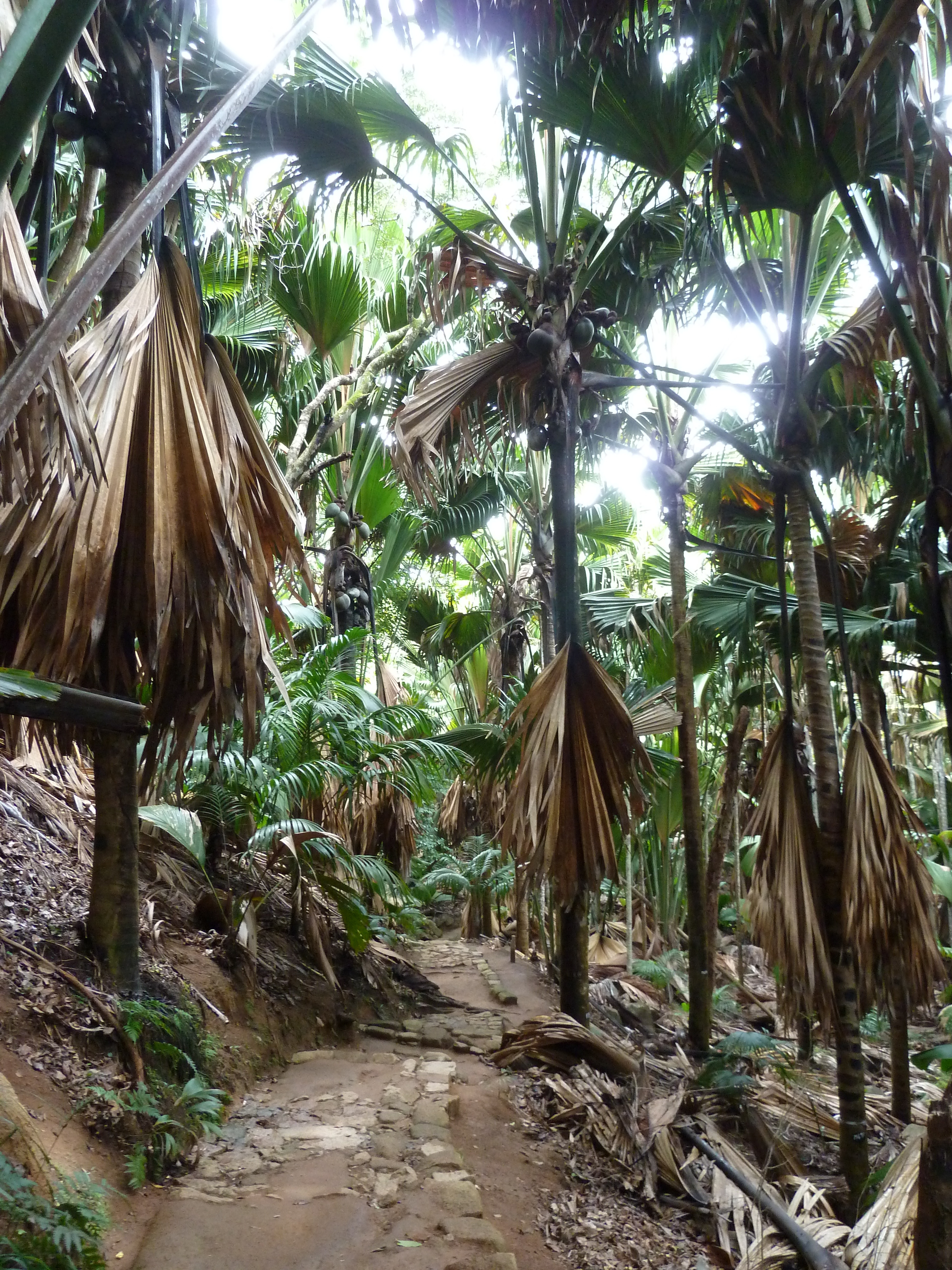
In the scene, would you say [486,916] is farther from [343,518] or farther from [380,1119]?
[380,1119]

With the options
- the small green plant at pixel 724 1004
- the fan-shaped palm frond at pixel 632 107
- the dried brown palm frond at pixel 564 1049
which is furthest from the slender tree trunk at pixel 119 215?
the small green plant at pixel 724 1004

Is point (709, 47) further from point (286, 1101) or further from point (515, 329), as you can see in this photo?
point (286, 1101)

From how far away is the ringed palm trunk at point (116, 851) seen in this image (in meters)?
3.26

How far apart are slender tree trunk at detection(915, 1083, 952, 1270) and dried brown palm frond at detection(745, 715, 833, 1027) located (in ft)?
6.38

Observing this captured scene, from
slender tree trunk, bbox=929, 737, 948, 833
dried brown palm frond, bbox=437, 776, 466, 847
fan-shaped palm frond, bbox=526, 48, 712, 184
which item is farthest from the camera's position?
slender tree trunk, bbox=929, 737, 948, 833

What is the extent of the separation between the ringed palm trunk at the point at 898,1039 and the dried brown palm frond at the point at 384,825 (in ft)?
11.8

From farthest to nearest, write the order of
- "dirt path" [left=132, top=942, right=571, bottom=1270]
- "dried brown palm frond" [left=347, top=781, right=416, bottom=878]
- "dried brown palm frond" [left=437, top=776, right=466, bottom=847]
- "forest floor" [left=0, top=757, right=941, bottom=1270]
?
"dried brown palm frond" [left=437, top=776, right=466, bottom=847] → "dried brown palm frond" [left=347, top=781, right=416, bottom=878] → "forest floor" [left=0, top=757, right=941, bottom=1270] → "dirt path" [left=132, top=942, right=571, bottom=1270]

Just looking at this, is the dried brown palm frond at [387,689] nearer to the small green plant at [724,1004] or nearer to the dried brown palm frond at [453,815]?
the dried brown palm frond at [453,815]

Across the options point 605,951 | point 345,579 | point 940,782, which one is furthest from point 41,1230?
point 940,782

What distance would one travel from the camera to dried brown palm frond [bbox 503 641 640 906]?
165 inches

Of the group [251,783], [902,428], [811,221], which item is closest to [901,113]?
[811,221]

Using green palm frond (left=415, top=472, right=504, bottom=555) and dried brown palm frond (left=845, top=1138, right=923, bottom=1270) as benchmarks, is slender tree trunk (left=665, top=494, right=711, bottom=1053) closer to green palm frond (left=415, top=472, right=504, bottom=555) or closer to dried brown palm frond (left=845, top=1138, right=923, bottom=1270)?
dried brown palm frond (left=845, top=1138, right=923, bottom=1270)

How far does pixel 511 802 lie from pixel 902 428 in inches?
122

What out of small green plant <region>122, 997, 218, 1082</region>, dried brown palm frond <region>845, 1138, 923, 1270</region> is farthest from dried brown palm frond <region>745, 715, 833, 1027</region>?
small green plant <region>122, 997, 218, 1082</region>
